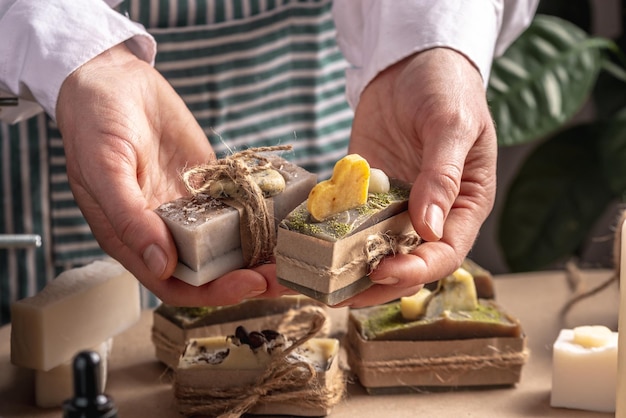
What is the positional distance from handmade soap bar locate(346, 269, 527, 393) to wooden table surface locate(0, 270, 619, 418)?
2 cm

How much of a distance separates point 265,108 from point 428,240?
62cm

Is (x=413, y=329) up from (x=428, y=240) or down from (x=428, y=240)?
down

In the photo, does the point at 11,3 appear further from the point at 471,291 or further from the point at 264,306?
the point at 471,291

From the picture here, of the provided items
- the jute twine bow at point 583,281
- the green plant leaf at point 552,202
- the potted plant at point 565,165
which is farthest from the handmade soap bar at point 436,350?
the green plant leaf at point 552,202

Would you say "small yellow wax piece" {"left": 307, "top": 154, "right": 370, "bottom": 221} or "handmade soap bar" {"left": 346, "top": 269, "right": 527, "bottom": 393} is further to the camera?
"handmade soap bar" {"left": 346, "top": 269, "right": 527, "bottom": 393}

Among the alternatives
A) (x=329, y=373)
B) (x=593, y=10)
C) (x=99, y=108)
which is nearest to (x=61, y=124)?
(x=99, y=108)

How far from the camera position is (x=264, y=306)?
1177mm

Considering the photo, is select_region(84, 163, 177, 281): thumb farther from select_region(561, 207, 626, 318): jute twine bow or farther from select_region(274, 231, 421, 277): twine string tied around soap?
select_region(561, 207, 626, 318): jute twine bow

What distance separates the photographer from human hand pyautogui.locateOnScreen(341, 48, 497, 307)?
1.02 m

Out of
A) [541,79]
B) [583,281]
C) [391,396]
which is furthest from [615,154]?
[391,396]

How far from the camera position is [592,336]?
109cm

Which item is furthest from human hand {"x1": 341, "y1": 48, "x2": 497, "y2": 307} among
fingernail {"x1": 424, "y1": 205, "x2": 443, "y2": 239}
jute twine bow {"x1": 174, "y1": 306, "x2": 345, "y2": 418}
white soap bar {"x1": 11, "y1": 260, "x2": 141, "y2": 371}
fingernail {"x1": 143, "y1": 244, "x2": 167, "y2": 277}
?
white soap bar {"x1": 11, "y1": 260, "x2": 141, "y2": 371}

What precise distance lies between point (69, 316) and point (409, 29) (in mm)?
603

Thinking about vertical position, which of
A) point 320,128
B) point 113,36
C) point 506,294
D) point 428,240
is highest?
point 113,36
